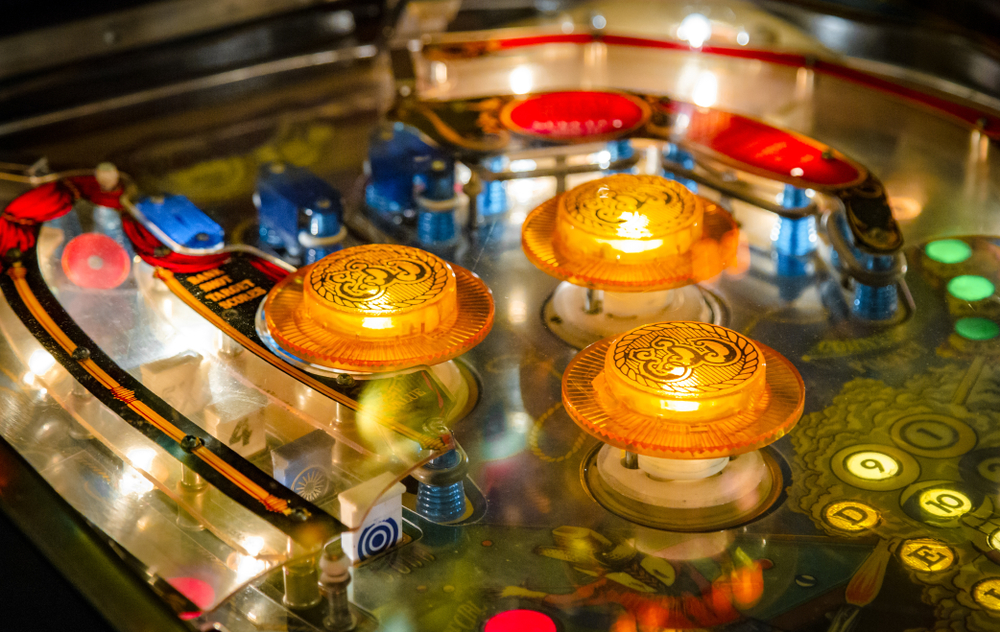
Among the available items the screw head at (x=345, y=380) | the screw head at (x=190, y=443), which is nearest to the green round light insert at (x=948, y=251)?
the screw head at (x=345, y=380)

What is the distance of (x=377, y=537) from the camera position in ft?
4.79

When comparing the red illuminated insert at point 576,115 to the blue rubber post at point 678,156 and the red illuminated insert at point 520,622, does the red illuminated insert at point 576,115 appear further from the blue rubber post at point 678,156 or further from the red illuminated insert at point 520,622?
the red illuminated insert at point 520,622

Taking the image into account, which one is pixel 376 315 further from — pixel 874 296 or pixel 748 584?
pixel 874 296

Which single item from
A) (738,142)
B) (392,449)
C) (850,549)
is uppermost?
(738,142)

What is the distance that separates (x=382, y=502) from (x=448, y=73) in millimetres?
1585

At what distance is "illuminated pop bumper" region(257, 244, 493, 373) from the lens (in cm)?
162

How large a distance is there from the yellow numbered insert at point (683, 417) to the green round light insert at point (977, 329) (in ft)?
1.60

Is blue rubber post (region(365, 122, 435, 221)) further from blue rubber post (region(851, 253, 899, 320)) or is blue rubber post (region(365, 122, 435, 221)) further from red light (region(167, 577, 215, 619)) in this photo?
red light (region(167, 577, 215, 619))

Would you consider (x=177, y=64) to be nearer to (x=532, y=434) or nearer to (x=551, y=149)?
(x=551, y=149)

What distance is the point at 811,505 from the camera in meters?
1.55

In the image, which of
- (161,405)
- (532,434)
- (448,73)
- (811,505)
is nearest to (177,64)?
(448,73)

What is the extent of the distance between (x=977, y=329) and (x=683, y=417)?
0.76m

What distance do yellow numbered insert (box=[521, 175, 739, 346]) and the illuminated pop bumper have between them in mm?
188

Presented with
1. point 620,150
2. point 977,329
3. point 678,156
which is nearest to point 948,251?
point 977,329
